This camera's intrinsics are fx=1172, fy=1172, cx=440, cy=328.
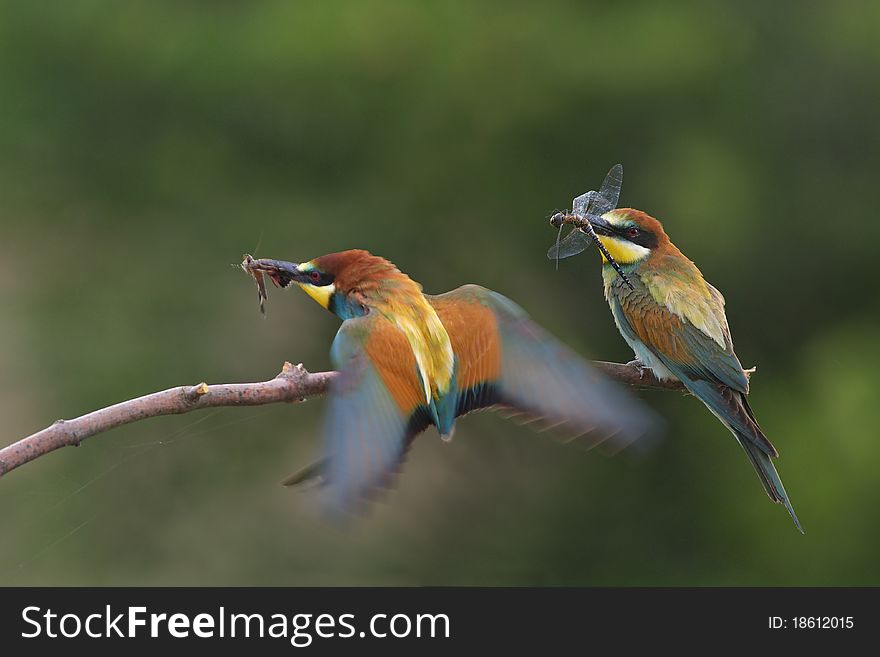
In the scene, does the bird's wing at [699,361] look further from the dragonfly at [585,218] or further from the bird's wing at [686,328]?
the dragonfly at [585,218]

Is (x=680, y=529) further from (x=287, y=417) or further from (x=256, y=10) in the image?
(x=256, y=10)

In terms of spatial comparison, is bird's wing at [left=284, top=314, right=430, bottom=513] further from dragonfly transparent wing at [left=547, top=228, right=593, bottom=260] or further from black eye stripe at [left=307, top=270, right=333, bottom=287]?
dragonfly transparent wing at [left=547, top=228, right=593, bottom=260]

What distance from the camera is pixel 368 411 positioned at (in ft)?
5.08

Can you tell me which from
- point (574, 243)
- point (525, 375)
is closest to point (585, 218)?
point (574, 243)

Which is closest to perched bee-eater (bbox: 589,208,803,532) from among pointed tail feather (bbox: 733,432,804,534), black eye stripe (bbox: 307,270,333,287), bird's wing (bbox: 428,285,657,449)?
pointed tail feather (bbox: 733,432,804,534)

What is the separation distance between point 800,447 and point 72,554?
280 cm

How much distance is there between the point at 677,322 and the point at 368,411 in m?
0.97

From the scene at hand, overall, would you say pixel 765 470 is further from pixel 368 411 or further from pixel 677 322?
pixel 368 411

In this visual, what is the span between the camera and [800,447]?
4668 mm

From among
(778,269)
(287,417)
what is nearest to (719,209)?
(778,269)

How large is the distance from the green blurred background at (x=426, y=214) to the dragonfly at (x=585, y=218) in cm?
207

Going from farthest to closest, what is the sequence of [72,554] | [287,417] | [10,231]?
[10,231]
[287,417]
[72,554]

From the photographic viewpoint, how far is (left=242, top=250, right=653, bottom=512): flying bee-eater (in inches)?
59.6

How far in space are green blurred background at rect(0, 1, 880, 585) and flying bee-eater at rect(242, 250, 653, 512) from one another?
2.44 meters
